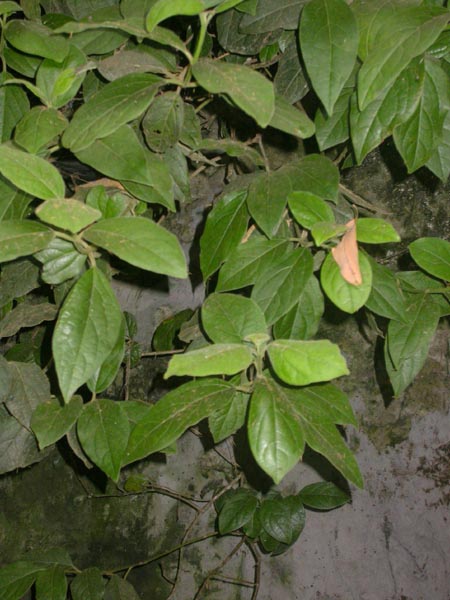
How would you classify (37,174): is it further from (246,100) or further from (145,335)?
(145,335)

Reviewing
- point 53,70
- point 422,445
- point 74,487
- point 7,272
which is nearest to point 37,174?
point 53,70

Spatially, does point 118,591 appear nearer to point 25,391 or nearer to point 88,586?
point 88,586

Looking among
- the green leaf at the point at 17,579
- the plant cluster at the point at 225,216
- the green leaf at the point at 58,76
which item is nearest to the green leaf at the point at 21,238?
the plant cluster at the point at 225,216

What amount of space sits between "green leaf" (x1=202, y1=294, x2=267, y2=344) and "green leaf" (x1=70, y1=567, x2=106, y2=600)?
79 cm

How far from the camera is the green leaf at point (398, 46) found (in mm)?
647

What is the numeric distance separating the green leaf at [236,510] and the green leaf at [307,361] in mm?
935

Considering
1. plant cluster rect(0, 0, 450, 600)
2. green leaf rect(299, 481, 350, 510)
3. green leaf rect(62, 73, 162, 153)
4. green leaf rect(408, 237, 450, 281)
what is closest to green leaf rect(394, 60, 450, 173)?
plant cluster rect(0, 0, 450, 600)

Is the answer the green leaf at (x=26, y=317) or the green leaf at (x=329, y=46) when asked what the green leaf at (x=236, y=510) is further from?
the green leaf at (x=329, y=46)

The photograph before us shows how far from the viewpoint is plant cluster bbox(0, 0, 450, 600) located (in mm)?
631

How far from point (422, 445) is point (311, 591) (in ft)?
1.39

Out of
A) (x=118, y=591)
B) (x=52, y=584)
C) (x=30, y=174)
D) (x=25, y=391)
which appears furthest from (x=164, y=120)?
(x=118, y=591)

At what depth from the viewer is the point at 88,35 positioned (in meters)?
0.84

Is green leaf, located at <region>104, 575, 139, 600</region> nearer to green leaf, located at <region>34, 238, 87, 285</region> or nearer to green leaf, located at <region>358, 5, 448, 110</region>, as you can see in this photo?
green leaf, located at <region>34, 238, 87, 285</region>

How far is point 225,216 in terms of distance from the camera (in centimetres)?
86
